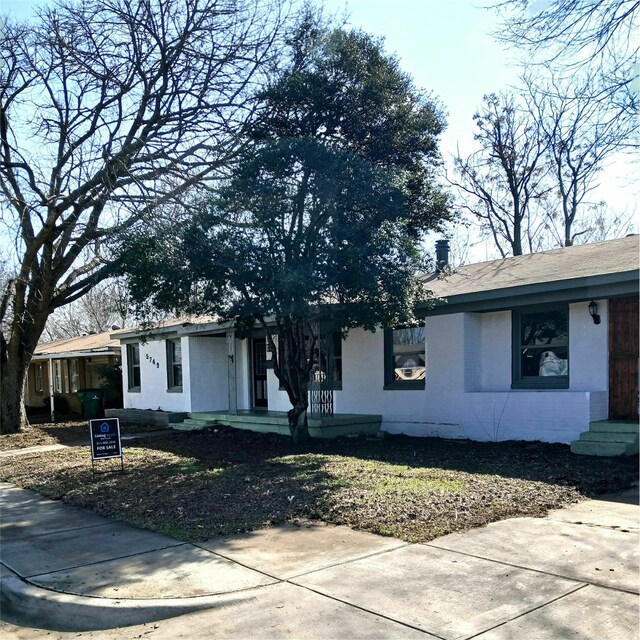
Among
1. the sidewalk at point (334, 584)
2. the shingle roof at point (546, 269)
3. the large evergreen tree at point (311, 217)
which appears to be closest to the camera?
the sidewalk at point (334, 584)

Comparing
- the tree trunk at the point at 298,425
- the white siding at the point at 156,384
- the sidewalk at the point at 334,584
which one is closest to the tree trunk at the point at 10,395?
the white siding at the point at 156,384

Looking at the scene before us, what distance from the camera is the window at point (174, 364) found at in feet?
69.4

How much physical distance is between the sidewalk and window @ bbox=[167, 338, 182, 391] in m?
13.9

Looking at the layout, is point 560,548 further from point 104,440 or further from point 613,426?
point 104,440

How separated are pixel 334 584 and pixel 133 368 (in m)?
19.7

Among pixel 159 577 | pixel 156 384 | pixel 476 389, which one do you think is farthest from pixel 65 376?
pixel 159 577

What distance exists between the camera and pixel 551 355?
12.5 metres

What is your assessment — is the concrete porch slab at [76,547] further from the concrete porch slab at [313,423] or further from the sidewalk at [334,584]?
the concrete porch slab at [313,423]

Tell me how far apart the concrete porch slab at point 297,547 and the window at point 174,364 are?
1454cm

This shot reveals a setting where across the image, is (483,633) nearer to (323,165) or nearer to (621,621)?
(621,621)

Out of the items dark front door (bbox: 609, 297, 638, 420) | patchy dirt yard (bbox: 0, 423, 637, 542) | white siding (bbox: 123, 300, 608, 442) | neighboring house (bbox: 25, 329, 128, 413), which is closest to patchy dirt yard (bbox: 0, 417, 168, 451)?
patchy dirt yard (bbox: 0, 423, 637, 542)

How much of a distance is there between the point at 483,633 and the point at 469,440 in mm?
9079

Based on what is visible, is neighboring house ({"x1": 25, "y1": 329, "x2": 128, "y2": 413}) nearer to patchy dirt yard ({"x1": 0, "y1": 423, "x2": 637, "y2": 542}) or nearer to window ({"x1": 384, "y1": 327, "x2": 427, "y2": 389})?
window ({"x1": 384, "y1": 327, "x2": 427, "y2": 389})

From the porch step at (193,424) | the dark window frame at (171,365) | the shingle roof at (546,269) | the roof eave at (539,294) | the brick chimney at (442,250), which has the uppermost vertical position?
the brick chimney at (442,250)
